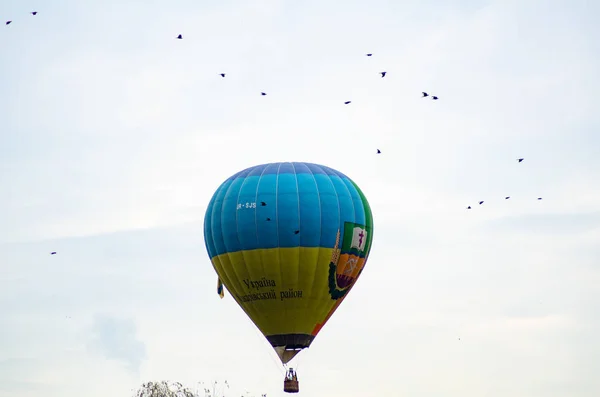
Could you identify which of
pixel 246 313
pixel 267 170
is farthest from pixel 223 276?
pixel 267 170

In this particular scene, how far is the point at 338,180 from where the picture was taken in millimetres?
60531

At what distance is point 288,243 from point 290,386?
768cm

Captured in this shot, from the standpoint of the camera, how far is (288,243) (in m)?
58.5

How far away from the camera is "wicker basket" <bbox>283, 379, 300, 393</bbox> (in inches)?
2373

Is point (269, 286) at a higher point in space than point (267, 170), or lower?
lower

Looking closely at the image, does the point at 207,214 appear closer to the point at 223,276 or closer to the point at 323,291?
the point at 223,276

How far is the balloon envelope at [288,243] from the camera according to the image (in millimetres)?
58531

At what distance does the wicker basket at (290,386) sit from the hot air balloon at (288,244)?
2.0 inches

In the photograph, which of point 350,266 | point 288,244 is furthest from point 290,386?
point 288,244

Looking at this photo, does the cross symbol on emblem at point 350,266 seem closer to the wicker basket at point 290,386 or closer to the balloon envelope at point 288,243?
the balloon envelope at point 288,243

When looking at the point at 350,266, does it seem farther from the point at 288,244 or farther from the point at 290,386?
the point at 290,386

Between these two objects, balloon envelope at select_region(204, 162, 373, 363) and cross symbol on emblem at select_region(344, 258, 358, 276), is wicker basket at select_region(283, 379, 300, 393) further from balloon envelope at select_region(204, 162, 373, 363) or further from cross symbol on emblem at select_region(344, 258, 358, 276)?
cross symbol on emblem at select_region(344, 258, 358, 276)

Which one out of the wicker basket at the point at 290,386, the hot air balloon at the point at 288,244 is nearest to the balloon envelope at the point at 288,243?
the hot air balloon at the point at 288,244

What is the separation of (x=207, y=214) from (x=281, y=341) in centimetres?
773
